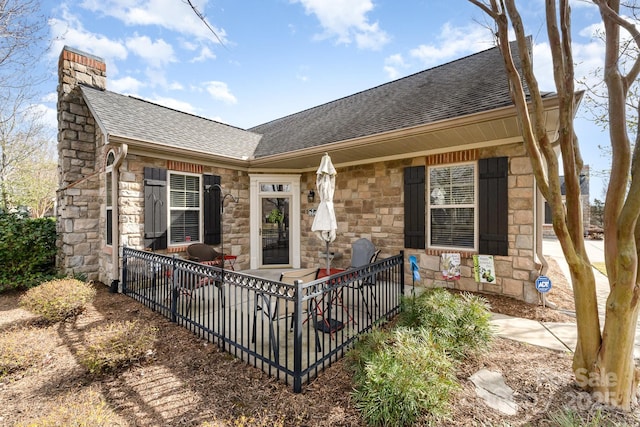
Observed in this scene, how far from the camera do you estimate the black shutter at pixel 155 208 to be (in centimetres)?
562

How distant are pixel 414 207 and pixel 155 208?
5.40 meters

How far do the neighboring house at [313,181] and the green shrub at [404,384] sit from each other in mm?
3241

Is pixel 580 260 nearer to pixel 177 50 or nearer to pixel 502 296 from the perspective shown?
pixel 502 296

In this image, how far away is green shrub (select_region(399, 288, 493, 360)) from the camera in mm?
2977

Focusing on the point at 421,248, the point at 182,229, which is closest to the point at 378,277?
the point at 421,248

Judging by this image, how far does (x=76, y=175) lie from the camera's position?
6188 mm

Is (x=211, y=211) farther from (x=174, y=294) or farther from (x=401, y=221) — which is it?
(x=401, y=221)

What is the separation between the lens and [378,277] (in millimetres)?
3945

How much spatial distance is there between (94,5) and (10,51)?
2.80 meters

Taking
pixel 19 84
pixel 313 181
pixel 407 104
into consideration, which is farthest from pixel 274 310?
pixel 19 84

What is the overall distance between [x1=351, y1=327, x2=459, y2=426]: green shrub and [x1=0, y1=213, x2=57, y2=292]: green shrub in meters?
7.29

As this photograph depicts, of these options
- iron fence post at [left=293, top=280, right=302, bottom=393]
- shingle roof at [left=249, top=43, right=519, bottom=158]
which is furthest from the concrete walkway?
shingle roof at [left=249, top=43, right=519, bottom=158]

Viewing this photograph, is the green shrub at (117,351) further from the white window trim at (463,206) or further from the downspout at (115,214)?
the white window trim at (463,206)

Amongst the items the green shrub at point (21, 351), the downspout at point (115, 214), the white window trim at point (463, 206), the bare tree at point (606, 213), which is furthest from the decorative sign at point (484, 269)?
the downspout at point (115, 214)
